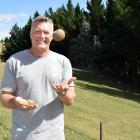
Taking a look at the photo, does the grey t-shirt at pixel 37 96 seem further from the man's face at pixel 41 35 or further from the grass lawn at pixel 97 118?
the grass lawn at pixel 97 118

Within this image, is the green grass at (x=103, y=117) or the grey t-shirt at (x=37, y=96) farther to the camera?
the green grass at (x=103, y=117)

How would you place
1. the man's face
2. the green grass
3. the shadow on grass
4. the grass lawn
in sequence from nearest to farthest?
the man's face, the grass lawn, the green grass, the shadow on grass

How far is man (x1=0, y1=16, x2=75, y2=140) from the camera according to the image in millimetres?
4324

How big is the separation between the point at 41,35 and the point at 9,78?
471mm

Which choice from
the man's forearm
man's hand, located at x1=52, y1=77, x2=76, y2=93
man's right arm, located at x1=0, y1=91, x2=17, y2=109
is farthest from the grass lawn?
man's hand, located at x1=52, y1=77, x2=76, y2=93

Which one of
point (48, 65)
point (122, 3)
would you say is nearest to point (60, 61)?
point (48, 65)

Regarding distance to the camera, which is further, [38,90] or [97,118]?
[97,118]

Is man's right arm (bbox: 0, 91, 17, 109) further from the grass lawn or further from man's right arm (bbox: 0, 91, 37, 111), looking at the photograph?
the grass lawn

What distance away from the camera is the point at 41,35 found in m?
4.36

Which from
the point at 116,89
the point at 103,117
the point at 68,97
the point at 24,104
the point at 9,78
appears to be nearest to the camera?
the point at 24,104

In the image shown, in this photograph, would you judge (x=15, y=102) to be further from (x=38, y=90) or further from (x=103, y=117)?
(x=103, y=117)

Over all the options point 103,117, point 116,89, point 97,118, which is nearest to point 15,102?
point 97,118

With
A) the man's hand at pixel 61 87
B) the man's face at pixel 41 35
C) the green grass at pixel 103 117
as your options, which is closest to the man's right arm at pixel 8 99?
the man's hand at pixel 61 87

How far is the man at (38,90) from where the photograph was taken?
4.32m
